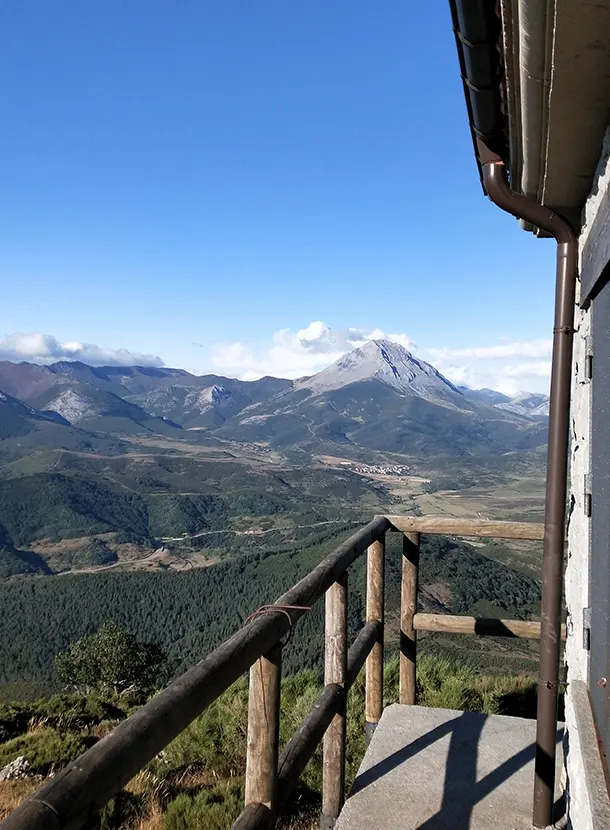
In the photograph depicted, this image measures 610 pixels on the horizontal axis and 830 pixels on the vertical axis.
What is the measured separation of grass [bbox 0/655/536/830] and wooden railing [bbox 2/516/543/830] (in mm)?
836

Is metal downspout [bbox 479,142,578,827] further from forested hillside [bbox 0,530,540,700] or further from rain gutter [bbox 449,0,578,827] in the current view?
forested hillside [bbox 0,530,540,700]

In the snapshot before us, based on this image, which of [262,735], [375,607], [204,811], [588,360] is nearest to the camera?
[262,735]

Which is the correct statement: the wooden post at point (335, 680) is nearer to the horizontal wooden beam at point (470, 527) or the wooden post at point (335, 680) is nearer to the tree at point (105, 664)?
the horizontal wooden beam at point (470, 527)

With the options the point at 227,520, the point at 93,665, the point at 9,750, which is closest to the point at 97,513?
the point at 227,520

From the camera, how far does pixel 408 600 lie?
3967mm

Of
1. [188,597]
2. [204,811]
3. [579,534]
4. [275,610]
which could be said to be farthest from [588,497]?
[188,597]

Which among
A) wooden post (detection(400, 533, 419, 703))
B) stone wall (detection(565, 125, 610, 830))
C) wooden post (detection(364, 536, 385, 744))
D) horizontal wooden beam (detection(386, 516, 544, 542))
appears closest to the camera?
stone wall (detection(565, 125, 610, 830))

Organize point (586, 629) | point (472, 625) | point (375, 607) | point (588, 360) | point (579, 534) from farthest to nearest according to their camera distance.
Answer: point (472, 625), point (375, 607), point (579, 534), point (588, 360), point (586, 629)

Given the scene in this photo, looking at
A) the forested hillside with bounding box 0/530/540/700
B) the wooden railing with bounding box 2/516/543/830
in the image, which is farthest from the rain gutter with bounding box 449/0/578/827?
the forested hillside with bounding box 0/530/540/700

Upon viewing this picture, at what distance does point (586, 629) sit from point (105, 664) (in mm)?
26143

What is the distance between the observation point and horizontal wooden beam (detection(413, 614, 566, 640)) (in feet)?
12.3

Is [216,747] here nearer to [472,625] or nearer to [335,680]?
[472,625]

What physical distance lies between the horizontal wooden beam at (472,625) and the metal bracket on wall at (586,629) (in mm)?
1326

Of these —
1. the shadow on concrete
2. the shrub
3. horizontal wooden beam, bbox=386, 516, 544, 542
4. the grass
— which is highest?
horizontal wooden beam, bbox=386, 516, 544, 542
